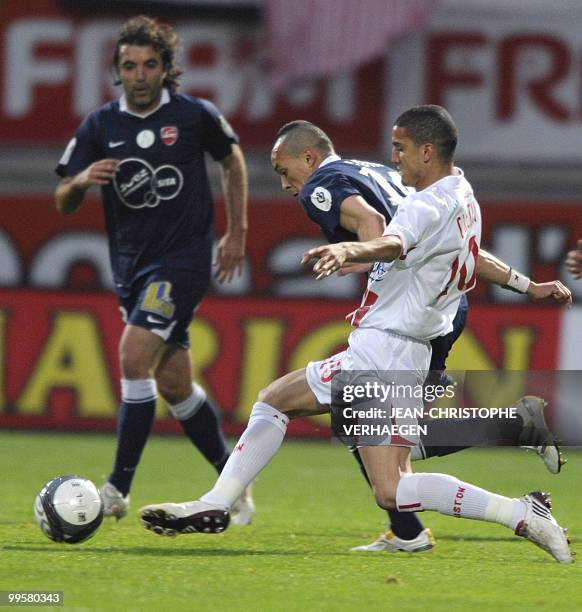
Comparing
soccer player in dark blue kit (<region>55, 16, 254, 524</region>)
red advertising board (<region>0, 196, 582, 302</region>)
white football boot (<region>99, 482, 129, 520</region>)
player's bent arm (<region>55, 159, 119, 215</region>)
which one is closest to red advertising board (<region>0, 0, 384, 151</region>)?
red advertising board (<region>0, 196, 582, 302</region>)

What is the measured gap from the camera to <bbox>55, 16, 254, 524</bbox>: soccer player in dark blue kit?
6.83 m

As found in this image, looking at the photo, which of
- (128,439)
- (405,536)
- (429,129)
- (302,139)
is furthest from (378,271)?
(128,439)

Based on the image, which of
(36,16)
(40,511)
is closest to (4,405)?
(36,16)

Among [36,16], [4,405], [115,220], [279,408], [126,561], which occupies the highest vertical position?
[36,16]

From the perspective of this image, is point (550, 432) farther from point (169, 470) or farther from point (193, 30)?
point (193, 30)

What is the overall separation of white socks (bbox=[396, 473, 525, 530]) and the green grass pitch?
0.19 m

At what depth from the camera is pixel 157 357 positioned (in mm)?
6797

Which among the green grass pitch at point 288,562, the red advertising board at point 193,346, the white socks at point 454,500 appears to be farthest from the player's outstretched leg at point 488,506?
the red advertising board at point 193,346

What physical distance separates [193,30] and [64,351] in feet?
16.7

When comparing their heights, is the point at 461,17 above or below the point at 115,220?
above

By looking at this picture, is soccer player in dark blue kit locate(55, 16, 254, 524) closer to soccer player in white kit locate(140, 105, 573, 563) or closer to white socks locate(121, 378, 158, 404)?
white socks locate(121, 378, 158, 404)

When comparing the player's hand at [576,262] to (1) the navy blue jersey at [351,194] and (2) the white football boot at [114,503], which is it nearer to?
(1) the navy blue jersey at [351,194]

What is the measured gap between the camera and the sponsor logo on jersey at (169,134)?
698 centimetres

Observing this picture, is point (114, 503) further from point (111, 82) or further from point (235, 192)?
point (111, 82)
